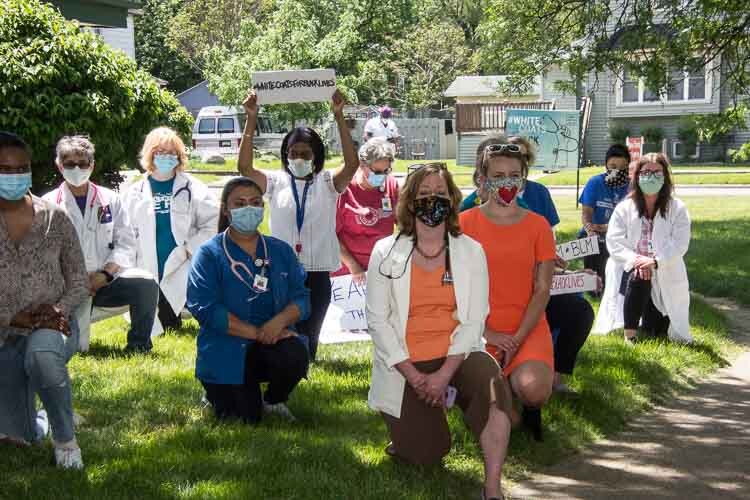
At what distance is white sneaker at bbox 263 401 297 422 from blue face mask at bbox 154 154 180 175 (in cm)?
321

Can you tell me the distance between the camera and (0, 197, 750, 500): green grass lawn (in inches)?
210

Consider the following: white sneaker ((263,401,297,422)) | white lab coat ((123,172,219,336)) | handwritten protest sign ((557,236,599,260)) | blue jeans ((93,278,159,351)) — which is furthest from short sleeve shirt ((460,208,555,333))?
white lab coat ((123,172,219,336))

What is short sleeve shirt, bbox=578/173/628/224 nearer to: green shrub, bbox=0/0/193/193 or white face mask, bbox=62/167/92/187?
green shrub, bbox=0/0/193/193

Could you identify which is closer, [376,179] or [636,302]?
[376,179]

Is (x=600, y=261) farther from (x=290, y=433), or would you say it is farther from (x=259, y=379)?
(x=290, y=433)

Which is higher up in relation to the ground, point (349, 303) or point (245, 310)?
point (245, 310)

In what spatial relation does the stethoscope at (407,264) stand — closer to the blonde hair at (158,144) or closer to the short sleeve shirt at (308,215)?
the short sleeve shirt at (308,215)

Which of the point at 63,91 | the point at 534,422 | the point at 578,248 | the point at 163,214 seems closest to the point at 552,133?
the point at 63,91

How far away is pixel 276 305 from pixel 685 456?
9.03 ft

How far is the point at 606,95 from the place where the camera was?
4075 cm

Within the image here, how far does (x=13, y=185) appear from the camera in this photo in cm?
559

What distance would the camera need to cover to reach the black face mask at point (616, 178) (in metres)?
11.1

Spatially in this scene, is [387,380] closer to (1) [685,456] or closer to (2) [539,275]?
(2) [539,275]

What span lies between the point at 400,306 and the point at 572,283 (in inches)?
72.5
